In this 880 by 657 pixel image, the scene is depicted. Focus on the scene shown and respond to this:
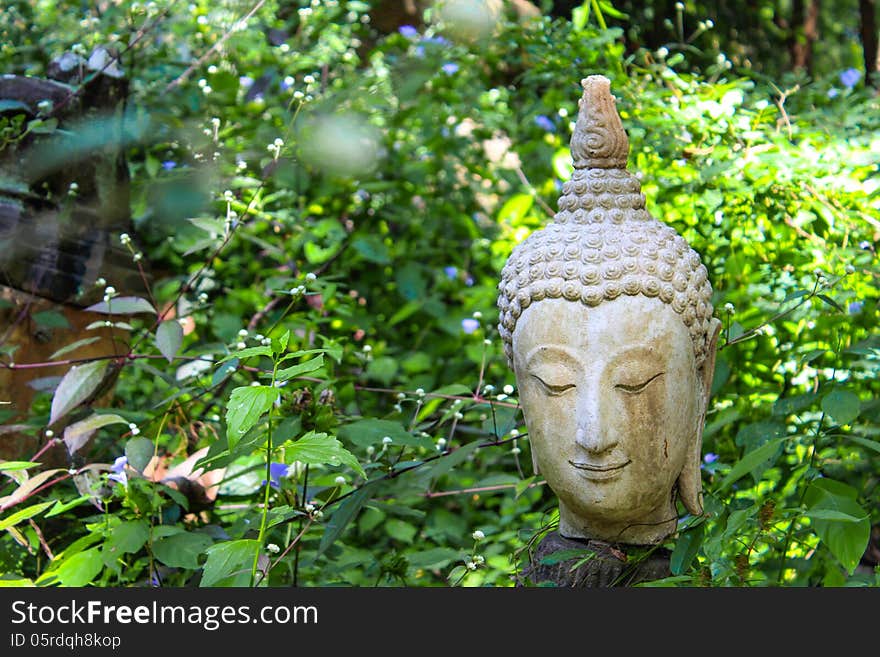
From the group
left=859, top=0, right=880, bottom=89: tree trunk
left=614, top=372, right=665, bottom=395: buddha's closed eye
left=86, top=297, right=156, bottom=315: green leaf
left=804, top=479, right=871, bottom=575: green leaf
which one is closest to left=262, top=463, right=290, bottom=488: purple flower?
left=86, top=297, right=156, bottom=315: green leaf

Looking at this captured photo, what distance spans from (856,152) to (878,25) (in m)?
2.16

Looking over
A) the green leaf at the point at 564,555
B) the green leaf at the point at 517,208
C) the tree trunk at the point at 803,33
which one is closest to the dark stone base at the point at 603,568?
the green leaf at the point at 564,555

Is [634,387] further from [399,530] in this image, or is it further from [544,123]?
[544,123]

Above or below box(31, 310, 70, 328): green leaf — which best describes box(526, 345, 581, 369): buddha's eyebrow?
above

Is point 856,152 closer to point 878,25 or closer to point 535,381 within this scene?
point 535,381

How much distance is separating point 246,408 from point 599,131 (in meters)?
1.09

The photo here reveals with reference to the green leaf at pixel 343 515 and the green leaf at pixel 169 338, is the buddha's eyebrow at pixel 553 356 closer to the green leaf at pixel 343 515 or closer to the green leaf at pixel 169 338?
the green leaf at pixel 343 515

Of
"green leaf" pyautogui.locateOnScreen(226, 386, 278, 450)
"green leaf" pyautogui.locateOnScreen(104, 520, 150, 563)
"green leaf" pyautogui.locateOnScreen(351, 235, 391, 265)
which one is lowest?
"green leaf" pyautogui.locateOnScreen(351, 235, 391, 265)

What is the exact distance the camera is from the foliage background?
2.40 m

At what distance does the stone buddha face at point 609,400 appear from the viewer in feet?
7.00

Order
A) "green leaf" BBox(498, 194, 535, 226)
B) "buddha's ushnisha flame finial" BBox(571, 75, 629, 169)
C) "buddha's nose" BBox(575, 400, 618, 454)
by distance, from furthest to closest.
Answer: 1. "green leaf" BBox(498, 194, 535, 226)
2. "buddha's ushnisha flame finial" BBox(571, 75, 629, 169)
3. "buddha's nose" BBox(575, 400, 618, 454)

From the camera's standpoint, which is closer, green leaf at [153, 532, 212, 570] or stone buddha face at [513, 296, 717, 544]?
stone buddha face at [513, 296, 717, 544]

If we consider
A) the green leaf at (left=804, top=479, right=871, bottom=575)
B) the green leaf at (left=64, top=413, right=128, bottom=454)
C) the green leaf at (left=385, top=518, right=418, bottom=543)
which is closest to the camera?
the green leaf at (left=804, top=479, right=871, bottom=575)

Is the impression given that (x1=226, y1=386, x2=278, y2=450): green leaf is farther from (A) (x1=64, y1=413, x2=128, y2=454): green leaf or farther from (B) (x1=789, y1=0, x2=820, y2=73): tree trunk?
(B) (x1=789, y1=0, x2=820, y2=73): tree trunk
